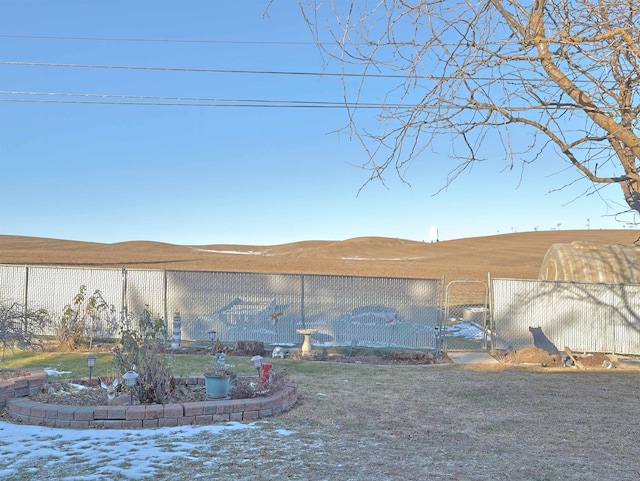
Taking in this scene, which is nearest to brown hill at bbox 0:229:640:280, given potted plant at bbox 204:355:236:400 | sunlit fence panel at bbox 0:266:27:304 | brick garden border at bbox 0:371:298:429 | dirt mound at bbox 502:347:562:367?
sunlit fence panel at bbox 0:266:27:304

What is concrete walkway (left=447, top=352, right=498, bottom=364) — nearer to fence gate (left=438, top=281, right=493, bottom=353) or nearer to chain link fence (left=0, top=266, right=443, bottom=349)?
fence gate (left=438, top=281, right=493, bottom=353)

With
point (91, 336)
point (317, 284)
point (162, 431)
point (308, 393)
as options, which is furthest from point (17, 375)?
point (317, 284)

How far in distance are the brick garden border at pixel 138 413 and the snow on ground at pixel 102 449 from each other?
0.45ft

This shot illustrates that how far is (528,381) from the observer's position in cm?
999

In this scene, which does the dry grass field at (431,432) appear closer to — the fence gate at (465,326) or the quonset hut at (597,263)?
the fence gate at (465,326)

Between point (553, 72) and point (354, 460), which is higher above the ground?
point (553, 72)

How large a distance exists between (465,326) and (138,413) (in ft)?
37.5

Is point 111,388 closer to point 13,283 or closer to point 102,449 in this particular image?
point 102,449

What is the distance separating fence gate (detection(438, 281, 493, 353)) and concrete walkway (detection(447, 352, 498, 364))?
374 mm

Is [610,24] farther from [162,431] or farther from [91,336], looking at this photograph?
[91,336]

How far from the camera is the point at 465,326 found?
16.5m

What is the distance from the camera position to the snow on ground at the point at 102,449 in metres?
5.05

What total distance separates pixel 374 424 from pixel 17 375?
428cm

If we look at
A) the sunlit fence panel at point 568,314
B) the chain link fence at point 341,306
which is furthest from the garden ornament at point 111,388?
the sunlit fence panel at point 568,314
